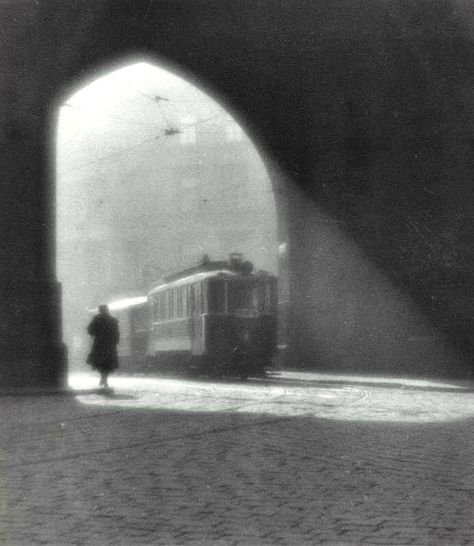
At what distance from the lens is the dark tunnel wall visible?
18625 millimetres

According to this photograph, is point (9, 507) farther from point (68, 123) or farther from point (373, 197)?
point (373, 197)

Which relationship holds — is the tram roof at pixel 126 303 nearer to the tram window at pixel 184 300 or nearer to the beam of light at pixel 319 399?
the tram window at pixel 184 300

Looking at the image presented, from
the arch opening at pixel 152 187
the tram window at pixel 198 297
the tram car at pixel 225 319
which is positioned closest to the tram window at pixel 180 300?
the tram car at pixel 225 319

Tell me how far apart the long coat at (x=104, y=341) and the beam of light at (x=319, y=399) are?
1.56 ft

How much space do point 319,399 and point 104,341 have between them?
4645 millimetres

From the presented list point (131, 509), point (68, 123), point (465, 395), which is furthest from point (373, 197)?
point (131, 509)

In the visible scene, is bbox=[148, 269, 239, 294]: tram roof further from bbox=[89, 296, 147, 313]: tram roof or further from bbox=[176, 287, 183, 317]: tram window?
bbox=[89, 296, 147, 313]: tram roof

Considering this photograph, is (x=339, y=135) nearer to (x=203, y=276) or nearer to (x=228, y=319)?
(x=203, y=276)

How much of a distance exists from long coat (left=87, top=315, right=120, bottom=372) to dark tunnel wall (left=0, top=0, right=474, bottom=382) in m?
0.51

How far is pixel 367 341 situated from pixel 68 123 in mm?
7935

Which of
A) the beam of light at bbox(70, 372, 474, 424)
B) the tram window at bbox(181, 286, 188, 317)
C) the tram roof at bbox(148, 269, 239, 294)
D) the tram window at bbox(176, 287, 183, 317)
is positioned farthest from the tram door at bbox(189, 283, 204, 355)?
the beam of light at bbox(70, 372, 474, 424)

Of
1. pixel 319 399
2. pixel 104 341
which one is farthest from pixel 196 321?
pixel 319 399

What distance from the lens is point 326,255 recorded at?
26062 millimetres

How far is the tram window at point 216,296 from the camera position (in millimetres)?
23625
